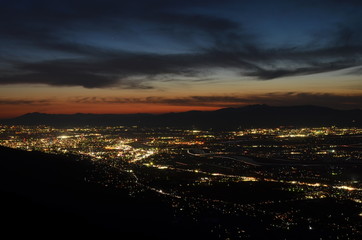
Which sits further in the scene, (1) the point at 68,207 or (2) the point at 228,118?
(2) the point at 228,118

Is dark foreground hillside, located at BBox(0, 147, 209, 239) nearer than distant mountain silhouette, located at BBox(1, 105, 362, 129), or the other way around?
dark foreground hillside, located at BBox(0, 147, 209, 239)

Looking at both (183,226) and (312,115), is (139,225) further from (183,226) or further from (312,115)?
(312,115)

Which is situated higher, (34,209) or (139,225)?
(34,209)

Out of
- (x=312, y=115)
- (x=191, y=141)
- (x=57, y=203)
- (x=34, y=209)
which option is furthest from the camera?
(x=312, y=115)

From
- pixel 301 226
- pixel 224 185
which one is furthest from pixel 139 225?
pixel 224 185
